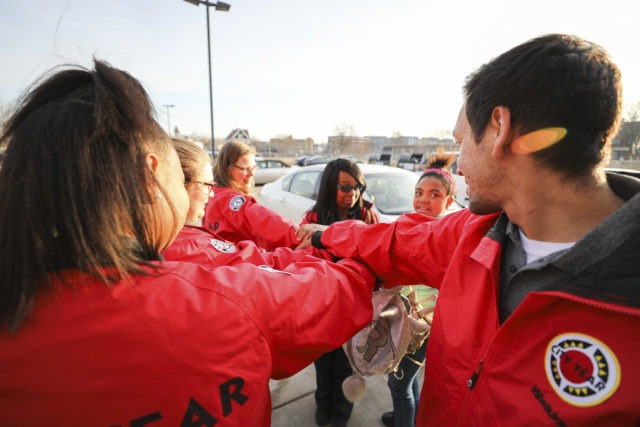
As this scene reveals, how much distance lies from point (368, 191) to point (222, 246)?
313cm

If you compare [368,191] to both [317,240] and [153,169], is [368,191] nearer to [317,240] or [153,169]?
[317,240]

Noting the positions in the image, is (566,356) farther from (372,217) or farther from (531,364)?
(372,217)

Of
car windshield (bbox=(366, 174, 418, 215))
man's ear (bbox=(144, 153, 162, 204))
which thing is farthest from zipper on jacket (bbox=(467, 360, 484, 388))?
car windshield (bbox=(366, 174, 418, 215))

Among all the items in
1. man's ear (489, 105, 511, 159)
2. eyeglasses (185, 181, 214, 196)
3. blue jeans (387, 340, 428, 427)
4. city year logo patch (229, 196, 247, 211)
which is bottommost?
blue jeans (387, 340, 428, 427)

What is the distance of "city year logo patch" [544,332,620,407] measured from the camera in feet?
2.52

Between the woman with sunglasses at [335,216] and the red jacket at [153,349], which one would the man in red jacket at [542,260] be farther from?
the woman with sunglasses at [335,216]

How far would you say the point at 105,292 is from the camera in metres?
0.73

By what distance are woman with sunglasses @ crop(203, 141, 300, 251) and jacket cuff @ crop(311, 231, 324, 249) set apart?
0.28 m

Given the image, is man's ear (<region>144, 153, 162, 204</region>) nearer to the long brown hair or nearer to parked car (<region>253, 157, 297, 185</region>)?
the long brown hair

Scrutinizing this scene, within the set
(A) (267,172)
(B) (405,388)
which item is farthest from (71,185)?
(A) (267,172)

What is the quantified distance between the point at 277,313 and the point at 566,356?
2.56 ft

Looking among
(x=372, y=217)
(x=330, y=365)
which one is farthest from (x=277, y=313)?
(x=372, y=217)

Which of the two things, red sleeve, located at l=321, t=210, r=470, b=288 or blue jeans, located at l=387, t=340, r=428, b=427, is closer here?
red sleeve, located at l=321, t=210, r=470, b=288

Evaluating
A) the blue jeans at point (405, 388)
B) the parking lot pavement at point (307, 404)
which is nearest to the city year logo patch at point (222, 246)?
the blue jeans at point (405, 388)
